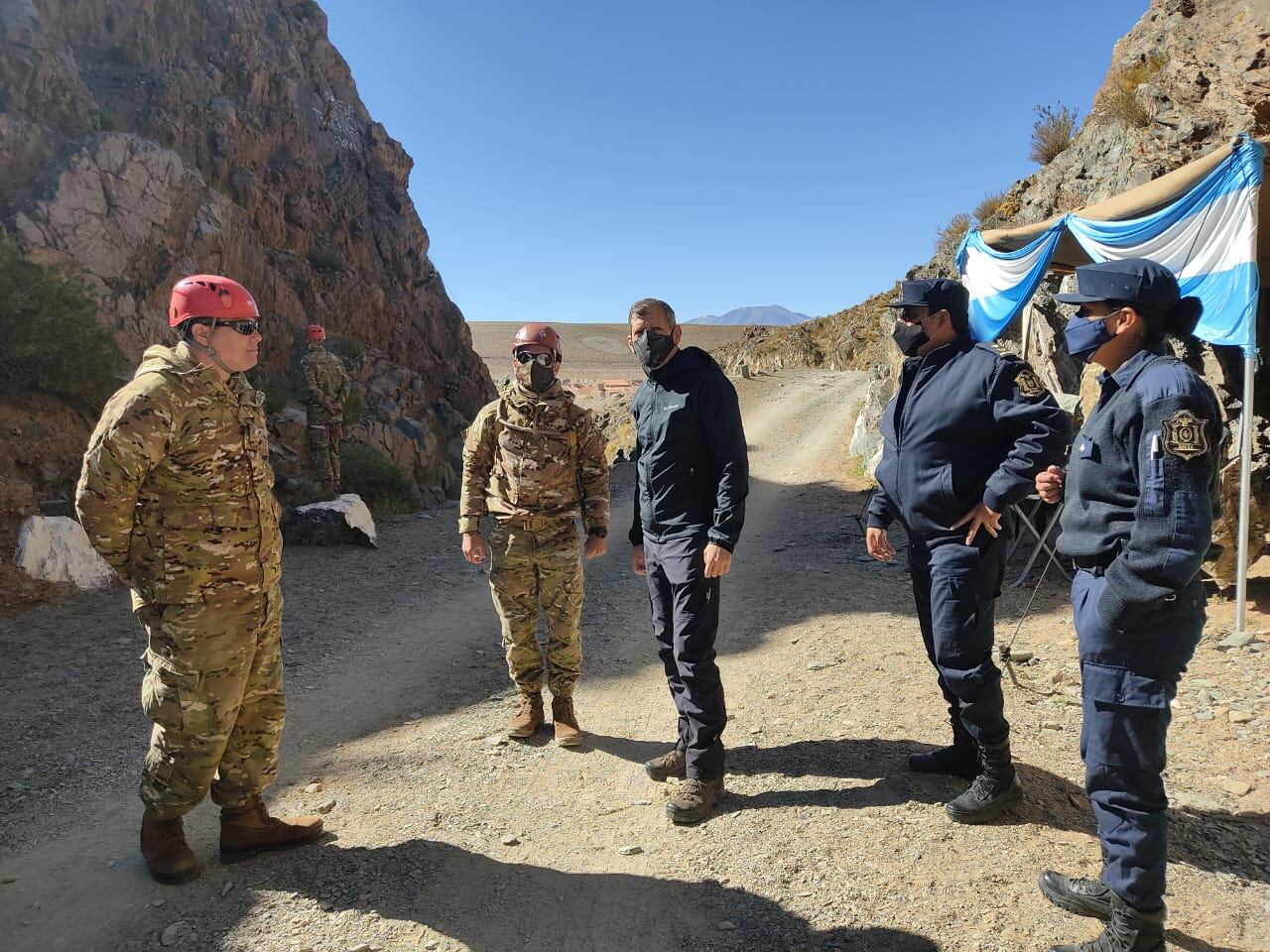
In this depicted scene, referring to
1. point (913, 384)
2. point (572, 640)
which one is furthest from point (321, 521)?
point (913, 384)

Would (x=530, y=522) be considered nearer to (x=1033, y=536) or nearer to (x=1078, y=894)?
(x=1078, y=894)

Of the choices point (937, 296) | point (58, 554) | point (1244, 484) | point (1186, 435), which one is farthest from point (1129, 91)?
point (58, 554)

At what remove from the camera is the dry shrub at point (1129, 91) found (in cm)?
788

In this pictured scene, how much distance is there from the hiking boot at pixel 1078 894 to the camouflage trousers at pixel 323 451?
31.7 feet

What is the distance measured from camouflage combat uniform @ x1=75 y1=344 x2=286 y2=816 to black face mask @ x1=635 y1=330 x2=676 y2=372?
1597mm

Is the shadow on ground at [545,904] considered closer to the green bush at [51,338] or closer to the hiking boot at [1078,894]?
the hiking boot at [1078,894]

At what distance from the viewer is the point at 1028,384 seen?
2904mm

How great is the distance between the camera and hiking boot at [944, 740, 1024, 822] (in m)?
3.04

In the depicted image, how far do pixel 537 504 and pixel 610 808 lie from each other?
4.80 ft

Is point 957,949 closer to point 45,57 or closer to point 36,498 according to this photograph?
point 36,498

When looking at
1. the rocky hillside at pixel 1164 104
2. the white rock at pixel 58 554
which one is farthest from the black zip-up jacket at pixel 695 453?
the rocky hillside at pixel 1164 104

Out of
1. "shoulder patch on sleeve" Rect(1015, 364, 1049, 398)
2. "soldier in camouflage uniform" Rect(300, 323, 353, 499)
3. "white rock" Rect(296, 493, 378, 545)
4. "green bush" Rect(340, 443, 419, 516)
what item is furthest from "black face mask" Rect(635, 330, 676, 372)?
"green bush" Rect(340, 443, 419, 516)

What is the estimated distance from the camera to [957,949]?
2410mm

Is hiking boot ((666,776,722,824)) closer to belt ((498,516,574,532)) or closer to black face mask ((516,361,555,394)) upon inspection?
belt ((498,516,574,532))
